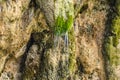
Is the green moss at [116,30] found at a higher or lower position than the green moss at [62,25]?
lower

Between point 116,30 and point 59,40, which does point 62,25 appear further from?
point 116,30

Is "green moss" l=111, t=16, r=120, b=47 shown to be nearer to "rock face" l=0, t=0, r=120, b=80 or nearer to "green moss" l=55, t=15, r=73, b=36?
"rock face" l=0, t=0, r=120, b=80

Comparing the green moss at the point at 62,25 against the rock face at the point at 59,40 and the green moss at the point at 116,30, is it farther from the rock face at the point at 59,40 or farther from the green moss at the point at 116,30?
the green moss at the point at 116,30

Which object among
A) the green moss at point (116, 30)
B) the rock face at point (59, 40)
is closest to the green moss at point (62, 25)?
the rock face at point (59, 40)

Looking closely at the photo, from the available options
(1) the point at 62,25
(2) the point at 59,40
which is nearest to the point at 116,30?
(2) the point at 59,40

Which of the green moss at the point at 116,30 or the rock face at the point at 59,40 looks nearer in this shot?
the rock face at the point at 59,40

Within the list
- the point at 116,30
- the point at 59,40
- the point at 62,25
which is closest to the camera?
the point at 62,25

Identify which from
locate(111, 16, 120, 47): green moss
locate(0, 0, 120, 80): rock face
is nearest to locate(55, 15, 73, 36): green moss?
locate(0, 0, 120, 80): rock face
